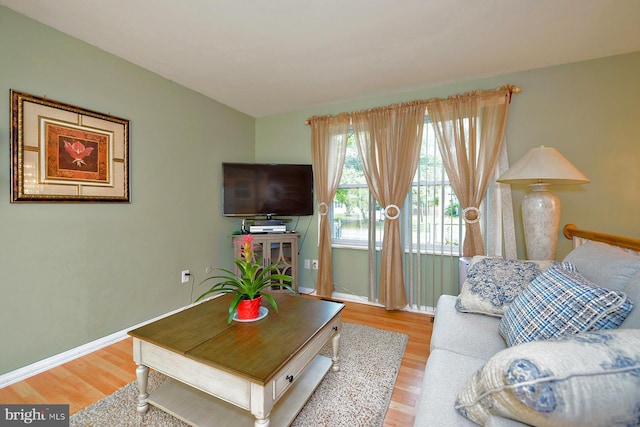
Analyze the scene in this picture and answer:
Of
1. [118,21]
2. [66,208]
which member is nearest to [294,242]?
[66,208]

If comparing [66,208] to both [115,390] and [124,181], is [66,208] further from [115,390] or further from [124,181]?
[115,390]

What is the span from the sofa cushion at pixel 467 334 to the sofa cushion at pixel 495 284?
0.06 m

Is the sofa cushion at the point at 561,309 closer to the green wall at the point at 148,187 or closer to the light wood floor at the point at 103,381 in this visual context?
the light wood floor at the point at 103,381

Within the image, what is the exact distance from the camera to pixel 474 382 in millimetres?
758

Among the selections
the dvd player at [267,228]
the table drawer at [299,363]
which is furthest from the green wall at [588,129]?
the dvd player at [267,228]

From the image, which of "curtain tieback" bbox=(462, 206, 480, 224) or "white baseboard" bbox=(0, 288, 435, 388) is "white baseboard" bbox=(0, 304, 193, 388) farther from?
"curtain tieback" bbox=(462, 206, 480, 224)

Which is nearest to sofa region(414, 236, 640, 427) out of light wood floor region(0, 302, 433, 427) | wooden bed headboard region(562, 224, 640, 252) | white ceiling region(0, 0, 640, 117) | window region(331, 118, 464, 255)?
wooden bed headboard region(562, 224, 640, 252)

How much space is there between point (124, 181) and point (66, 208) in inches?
16.7

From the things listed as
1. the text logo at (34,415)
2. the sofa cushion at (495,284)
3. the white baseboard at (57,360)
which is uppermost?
the sofa cushion at (495,284)

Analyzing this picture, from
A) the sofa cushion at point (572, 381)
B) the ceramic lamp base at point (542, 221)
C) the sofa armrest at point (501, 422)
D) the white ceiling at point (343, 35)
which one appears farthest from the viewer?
the ceramic lamp base at point (542, 221)

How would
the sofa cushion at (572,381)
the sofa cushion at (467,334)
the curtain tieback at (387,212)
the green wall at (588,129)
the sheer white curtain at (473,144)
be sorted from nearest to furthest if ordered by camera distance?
the sofa cushion at (572,381)
the sofa cushion at (467,334)
the green wall at (588,129)
the sheer white curtain at (473,144)
the curtain tieback at (387,212)

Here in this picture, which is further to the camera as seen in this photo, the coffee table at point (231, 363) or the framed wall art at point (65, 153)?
the framed wall art at point (65, 153)

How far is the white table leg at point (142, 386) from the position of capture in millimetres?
1329

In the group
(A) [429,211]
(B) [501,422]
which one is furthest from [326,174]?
(B) [501,422]
